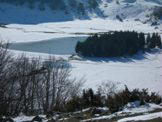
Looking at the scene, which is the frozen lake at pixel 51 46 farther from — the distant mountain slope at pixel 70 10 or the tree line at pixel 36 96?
the distant mountain slope at pixel 70 10

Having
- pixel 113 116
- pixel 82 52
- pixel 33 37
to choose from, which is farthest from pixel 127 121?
pixel 33 37

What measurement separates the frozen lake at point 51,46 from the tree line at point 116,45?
3.93 metres

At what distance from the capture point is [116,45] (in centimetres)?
8400

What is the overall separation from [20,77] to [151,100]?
42.7 ft

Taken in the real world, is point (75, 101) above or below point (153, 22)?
below

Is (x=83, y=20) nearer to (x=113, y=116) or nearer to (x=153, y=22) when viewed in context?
(x=153, y=22)

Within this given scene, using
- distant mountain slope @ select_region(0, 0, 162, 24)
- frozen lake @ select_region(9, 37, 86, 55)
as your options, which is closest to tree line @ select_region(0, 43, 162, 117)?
frozen lake @ select_region(9, 37, 86, 55)

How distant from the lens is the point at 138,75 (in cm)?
5197

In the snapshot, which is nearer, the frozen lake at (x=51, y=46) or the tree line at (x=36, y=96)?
the tree line at (x=36, y=96)

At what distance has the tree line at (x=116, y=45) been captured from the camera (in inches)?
3167

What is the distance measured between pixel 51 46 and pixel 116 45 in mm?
15298

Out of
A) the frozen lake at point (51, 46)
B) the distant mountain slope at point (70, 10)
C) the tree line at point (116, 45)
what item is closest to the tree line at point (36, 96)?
the tree line at point (116, 45)

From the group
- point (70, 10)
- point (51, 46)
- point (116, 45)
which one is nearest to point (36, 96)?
point (116, 45)

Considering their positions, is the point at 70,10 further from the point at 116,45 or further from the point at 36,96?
the point at 36,96
